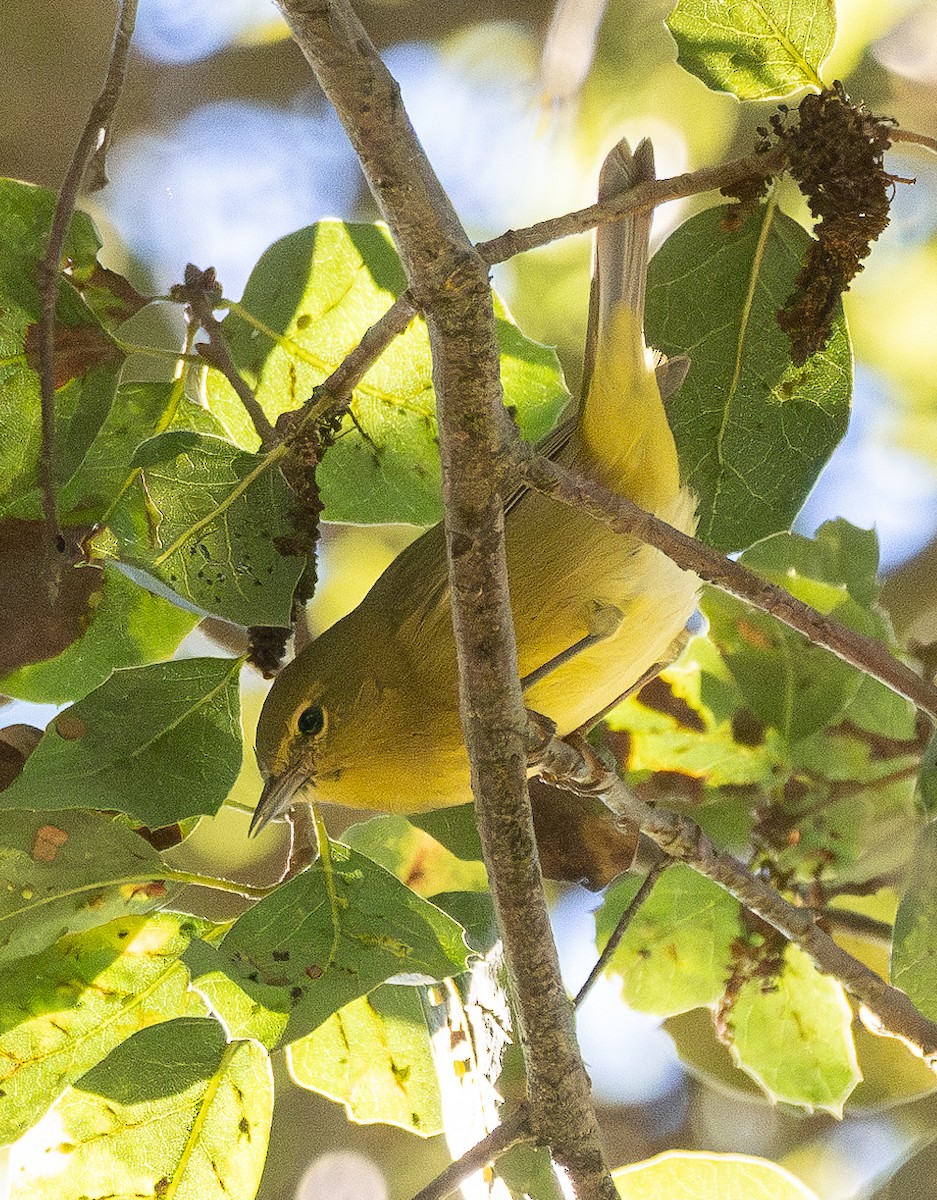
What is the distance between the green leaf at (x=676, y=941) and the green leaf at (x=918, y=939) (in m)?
0.88

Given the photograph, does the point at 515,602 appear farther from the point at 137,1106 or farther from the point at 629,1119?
the point at 629,1119

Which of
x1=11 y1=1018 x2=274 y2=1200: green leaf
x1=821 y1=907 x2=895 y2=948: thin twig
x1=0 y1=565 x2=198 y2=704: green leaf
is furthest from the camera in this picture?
x1=821 y1=907 x2=895 y2=948: thin twig

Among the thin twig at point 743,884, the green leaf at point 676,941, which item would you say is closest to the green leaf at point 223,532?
the thin twig at point 743,884

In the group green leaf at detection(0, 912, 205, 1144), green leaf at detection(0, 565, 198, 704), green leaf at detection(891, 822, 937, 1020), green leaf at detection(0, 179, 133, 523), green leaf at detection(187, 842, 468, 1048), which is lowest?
green leaf at detection(891, 822, 937, 1020)

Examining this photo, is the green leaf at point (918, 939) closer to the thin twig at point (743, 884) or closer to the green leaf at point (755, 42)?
the thin twig at point (743, 884)

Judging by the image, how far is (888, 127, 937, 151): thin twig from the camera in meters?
1.93

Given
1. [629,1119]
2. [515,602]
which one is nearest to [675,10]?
[515,602]

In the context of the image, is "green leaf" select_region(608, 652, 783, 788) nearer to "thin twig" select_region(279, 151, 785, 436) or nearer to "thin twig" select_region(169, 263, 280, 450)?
"thin twig" select_region(169, 263, 280, 450)

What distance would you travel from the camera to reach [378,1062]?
7.70 feet

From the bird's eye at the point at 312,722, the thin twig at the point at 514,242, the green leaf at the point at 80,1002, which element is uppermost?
the bird's eye at the point at 312,722

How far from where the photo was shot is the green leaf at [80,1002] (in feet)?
7.09

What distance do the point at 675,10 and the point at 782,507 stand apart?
889mm

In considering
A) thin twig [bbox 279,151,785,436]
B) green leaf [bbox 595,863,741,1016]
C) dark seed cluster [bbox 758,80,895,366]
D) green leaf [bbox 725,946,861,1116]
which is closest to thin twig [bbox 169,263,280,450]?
thin twig [bbox 279,151,785,436]

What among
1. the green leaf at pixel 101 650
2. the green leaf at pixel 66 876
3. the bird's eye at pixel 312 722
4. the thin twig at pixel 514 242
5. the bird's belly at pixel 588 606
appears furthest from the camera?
the bird's eye at pixel 312 722
